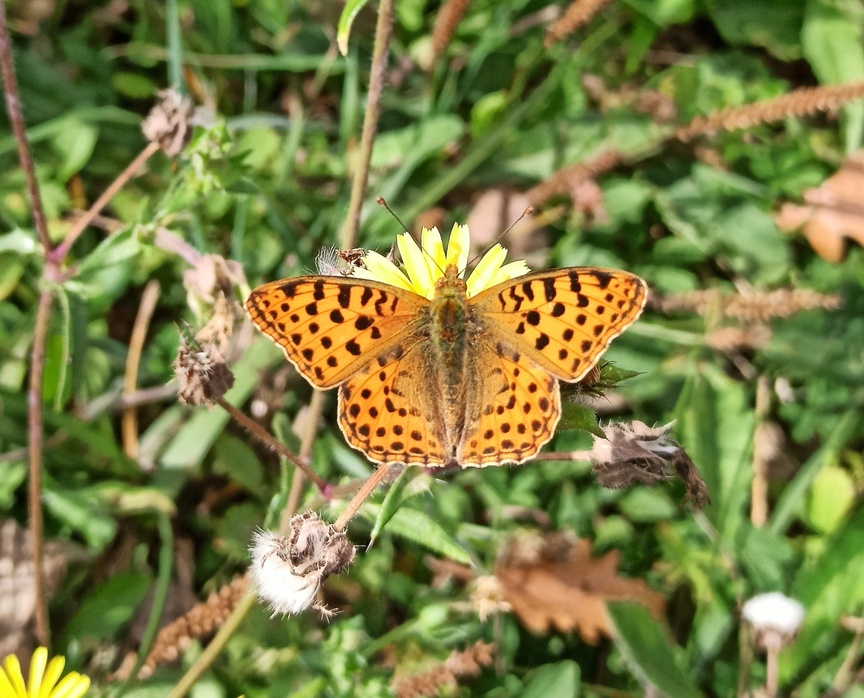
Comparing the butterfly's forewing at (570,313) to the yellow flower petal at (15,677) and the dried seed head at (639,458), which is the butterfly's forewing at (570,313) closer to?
the dried seed head at (639,458)

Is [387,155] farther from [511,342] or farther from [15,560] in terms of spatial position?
[15,560]

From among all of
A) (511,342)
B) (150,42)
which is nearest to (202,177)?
(511,342)

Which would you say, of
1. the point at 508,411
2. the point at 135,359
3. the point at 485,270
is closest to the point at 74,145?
the point at 135,359

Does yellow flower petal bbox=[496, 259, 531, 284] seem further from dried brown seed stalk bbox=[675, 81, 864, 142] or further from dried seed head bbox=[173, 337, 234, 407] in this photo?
dried brown seed stalk bbox=[675, 81, 864, 142]

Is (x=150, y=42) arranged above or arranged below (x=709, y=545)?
above

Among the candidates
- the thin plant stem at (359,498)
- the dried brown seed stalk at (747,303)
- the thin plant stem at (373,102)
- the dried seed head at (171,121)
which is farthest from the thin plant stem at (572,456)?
the dried seed head at (171,121)

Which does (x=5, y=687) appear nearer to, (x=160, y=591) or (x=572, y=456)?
(x=160, y=591)

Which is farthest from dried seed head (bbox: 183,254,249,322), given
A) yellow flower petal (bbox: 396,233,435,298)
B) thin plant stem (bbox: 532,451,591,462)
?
thin plant stem (bbox: 532,451,591,462)
